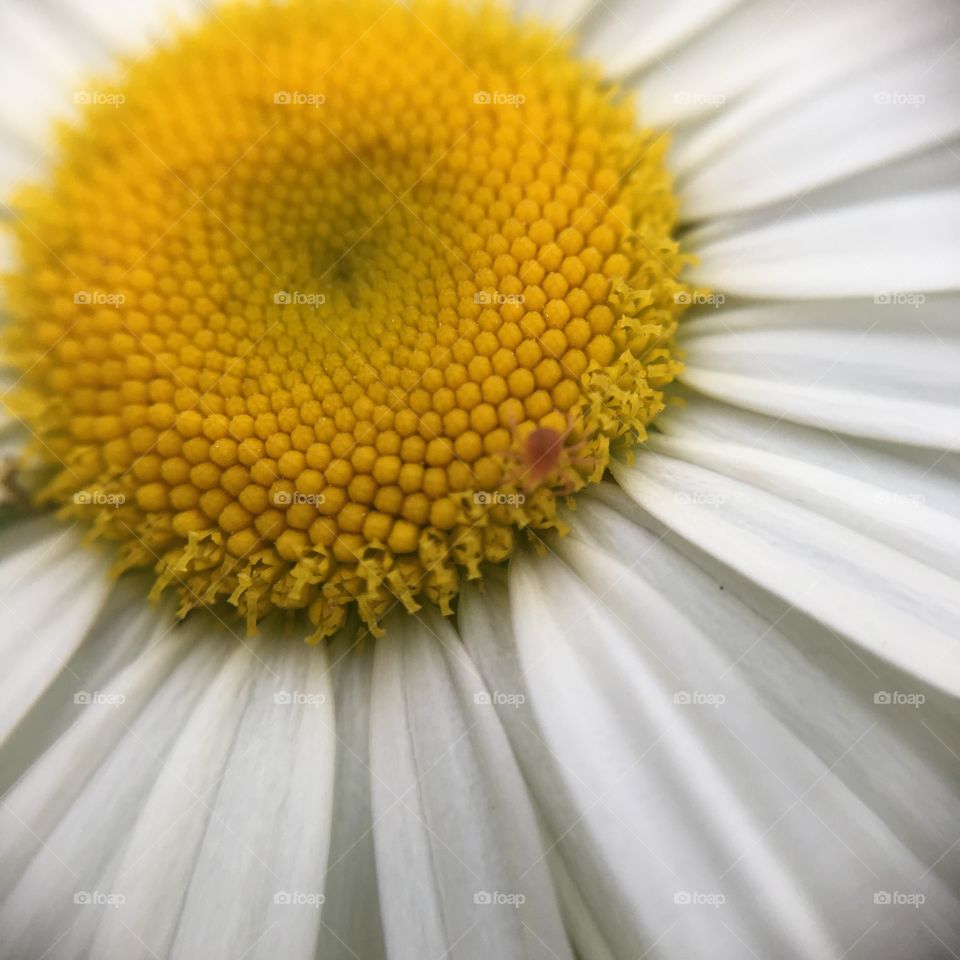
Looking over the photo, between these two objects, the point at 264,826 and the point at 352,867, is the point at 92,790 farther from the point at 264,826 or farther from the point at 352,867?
the point at 352,867

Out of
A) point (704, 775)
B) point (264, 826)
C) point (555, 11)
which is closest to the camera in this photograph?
point (704, 775)

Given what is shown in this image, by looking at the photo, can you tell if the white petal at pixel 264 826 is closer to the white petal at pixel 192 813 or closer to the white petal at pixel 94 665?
the white petal at pixel 192 813

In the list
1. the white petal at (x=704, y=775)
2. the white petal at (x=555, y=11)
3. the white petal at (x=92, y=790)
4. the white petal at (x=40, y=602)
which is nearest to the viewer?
the white petal at (x=704, y=775)

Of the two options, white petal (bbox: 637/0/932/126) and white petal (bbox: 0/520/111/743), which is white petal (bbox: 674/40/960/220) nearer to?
white petal (bbox: 637/0/932/126)

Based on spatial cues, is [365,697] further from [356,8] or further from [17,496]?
[356,8]

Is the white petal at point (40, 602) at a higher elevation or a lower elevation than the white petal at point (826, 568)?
lower

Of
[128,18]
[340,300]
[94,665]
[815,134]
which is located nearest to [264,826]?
[94,665]

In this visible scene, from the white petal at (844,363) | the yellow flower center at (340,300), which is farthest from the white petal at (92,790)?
the white petal at (844,363)
